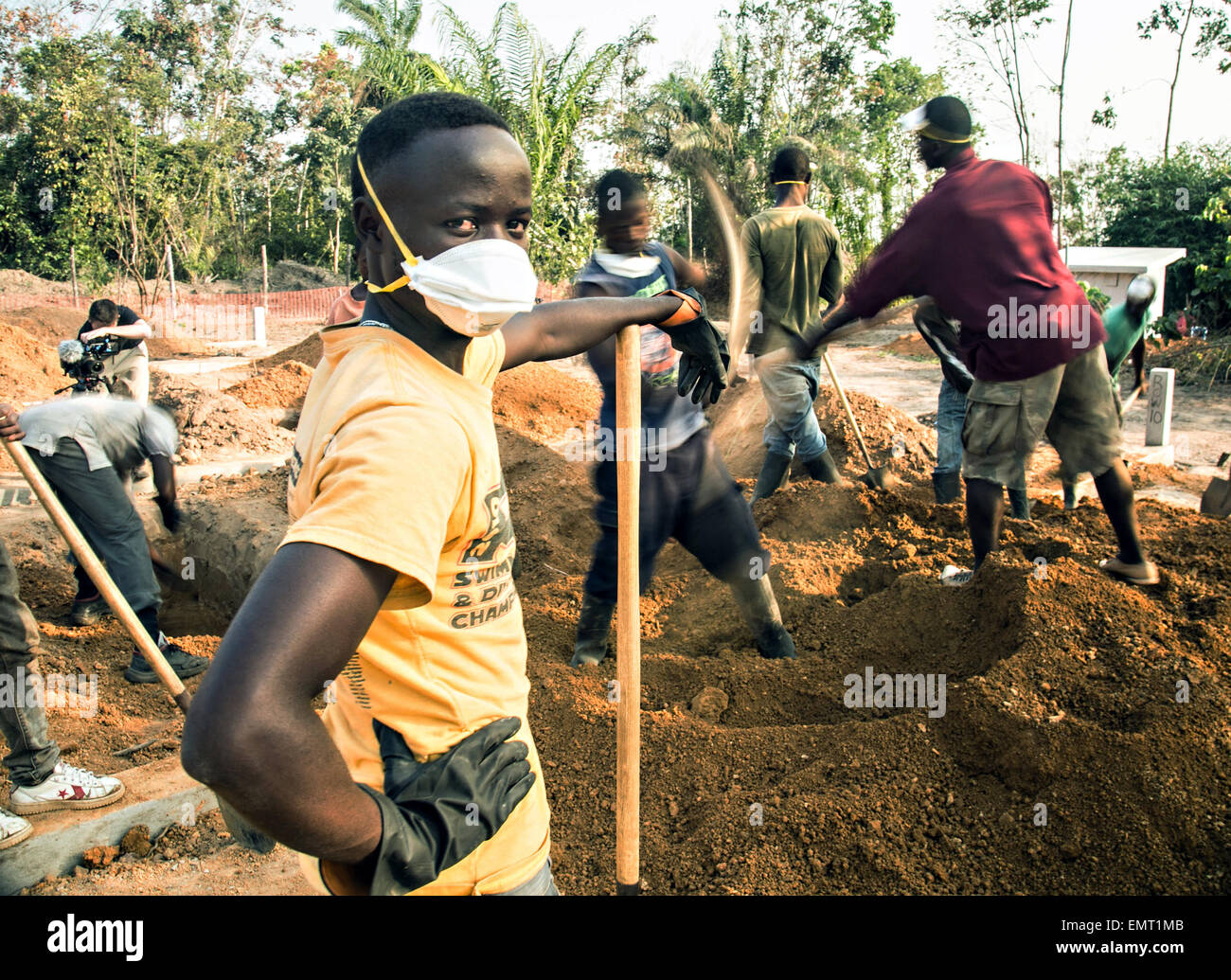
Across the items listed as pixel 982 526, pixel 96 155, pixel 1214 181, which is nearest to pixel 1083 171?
pixel 1214 181

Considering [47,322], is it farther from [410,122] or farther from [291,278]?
[410,122]

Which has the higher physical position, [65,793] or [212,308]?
[212,308]

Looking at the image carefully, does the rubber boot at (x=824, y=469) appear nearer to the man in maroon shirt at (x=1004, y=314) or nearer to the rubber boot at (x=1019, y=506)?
the rubber boot at (x=1019, y=506)

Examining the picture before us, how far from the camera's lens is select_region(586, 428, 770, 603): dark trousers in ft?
12.3

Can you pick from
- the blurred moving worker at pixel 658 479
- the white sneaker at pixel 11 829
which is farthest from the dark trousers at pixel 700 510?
the white sneaker at pixel 11 829

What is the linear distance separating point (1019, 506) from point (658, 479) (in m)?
2.73

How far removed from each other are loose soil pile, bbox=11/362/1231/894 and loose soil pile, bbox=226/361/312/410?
5916mm

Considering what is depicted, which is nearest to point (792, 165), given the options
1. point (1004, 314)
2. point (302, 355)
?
point (1004, 314)

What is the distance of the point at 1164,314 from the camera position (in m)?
13.3

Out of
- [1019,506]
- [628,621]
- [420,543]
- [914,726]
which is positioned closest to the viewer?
[420,543]

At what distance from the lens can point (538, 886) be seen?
1450 mm

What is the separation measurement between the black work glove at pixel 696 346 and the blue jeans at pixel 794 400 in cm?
324

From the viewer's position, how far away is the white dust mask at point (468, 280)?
4.20 ft

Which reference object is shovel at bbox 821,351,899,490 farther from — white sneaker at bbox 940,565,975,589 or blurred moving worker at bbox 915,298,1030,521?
white sneaker at bbox 940,565,975,589
